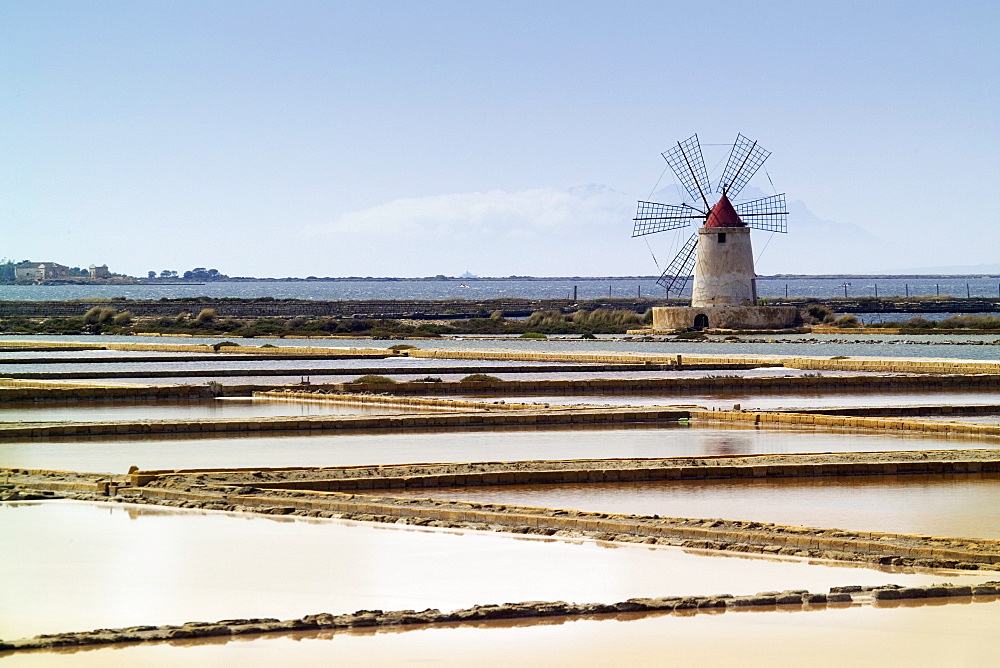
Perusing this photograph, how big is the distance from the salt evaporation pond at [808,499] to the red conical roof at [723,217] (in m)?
26.3

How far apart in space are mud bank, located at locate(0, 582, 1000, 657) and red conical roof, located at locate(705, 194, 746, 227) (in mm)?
30437

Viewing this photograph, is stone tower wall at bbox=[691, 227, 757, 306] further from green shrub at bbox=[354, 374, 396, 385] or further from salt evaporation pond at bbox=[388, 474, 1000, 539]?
salt evaporation pond at bbox=[388, 474, 1000, 539]

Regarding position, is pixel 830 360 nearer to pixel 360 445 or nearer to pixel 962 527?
pixel 360 445

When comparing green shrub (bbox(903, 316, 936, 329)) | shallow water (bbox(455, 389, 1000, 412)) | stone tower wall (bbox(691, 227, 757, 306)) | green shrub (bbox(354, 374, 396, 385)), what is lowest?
shallow water (bbox(455, 389, 1000, 412))

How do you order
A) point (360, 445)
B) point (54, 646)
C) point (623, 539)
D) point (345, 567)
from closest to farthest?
point (54, 646) < point (345, 567) < point (623, 539) < point (360, 445)

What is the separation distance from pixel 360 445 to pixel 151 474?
311cm

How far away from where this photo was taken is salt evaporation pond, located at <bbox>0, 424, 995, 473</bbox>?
11.7 m

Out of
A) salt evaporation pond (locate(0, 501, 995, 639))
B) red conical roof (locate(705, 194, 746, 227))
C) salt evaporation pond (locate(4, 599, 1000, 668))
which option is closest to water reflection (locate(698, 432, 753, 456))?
salt evaporation pond (locate(0, 501, 995, 639))

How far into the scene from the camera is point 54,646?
18.8 ft

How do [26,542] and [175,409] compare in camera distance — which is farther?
[175,409]

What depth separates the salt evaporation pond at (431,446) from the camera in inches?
462

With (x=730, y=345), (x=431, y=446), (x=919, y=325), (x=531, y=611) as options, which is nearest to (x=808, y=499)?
(x=531, y=611)

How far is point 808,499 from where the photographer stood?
9.50 meters

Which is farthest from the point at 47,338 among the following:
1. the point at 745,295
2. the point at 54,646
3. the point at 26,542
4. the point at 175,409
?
the point at 54,646
